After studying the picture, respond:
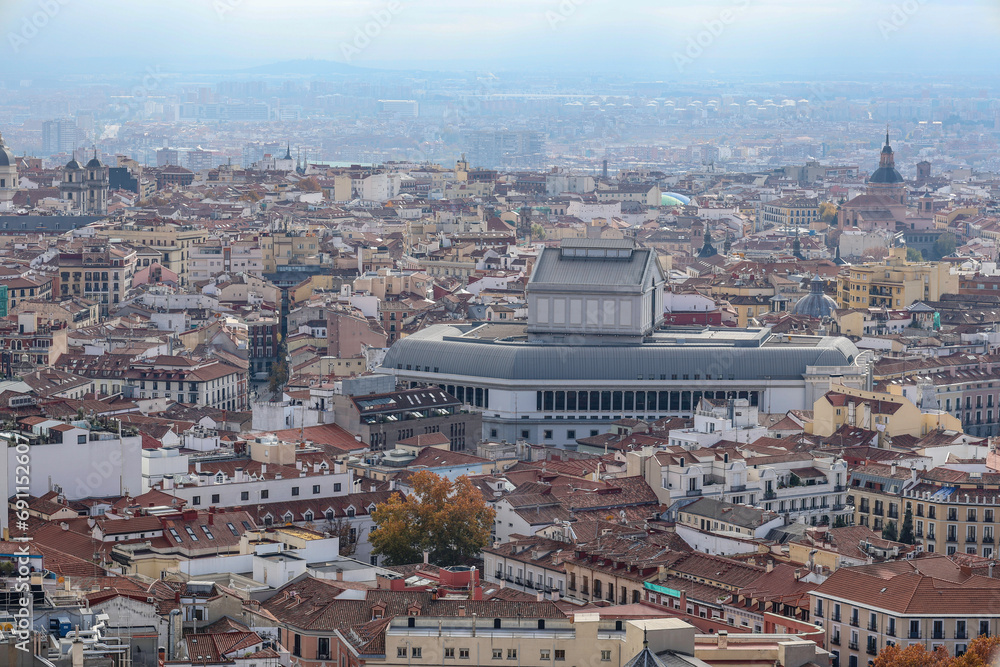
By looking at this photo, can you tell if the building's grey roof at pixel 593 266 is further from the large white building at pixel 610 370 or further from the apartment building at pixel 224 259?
the apartment building at pixel 224 259

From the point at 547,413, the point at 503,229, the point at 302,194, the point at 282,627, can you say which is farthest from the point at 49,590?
the point at 302,194

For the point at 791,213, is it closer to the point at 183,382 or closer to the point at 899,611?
the point at 183,382

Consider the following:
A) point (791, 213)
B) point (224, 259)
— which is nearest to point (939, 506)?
point (224, 259)

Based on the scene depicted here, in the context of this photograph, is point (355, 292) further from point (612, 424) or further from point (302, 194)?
point (302, 194)

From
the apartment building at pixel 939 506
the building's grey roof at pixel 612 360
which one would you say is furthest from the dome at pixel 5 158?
the apartment building at pixel 939 506

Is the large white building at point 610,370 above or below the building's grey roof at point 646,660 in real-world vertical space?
below

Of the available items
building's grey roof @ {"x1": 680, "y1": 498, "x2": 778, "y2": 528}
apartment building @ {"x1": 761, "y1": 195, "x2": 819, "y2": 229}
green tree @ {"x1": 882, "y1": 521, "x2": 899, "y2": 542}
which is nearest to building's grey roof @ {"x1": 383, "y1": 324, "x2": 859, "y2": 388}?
green tree @ {"x1": 882, "y1": 521, "x2": 899, "y2": 542}

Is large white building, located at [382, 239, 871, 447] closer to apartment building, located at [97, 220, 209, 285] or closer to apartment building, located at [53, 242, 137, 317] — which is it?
apartment building, located at [53, 242, 137, 317]
